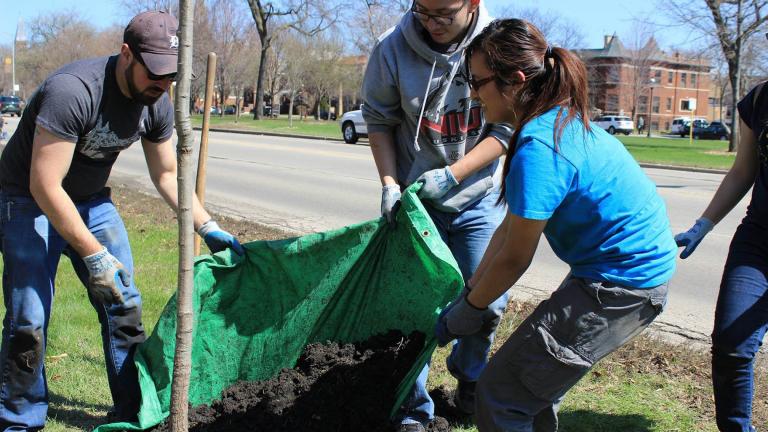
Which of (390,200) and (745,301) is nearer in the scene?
(745,301)

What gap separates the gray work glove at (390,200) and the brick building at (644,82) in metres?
62.5

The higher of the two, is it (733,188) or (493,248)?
(733,188)

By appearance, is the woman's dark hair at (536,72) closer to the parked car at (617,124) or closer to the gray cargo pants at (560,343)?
the gray cargo pants at (560,343)

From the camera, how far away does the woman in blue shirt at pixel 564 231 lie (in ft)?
7.09

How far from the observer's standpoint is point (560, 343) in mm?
2266

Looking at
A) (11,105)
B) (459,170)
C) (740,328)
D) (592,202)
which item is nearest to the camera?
(592,202)

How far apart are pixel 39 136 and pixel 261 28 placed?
42.6 m

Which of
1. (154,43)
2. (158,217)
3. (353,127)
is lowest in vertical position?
(158,217)

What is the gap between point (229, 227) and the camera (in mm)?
8203

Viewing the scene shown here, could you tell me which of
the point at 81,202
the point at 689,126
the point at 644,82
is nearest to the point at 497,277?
the point at 81,202

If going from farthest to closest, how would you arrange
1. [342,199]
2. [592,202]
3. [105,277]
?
[342,199] < [105,277] < [592,202]

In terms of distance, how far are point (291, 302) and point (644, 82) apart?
239 feet

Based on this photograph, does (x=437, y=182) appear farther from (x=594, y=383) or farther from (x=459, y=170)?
(x=594, y=383)

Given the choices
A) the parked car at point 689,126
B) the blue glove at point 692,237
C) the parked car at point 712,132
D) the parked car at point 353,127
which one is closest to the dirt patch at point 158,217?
the blue glove at point 692,237
